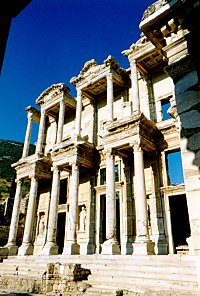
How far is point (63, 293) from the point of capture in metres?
8.95

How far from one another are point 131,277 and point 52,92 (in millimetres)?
16374

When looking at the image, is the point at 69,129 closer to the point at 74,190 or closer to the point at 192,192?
the point at 74,190

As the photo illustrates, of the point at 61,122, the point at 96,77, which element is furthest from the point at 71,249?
the point at 96,77

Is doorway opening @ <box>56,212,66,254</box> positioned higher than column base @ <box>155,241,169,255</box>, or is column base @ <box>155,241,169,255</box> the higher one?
doorway opening @ <box>56,212,66,254</box>

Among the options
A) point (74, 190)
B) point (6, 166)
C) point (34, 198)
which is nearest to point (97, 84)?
point (74, 190)

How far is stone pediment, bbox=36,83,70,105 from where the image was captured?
20.2 m

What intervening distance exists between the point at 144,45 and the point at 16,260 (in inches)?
634

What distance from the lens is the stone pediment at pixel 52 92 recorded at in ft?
66.4

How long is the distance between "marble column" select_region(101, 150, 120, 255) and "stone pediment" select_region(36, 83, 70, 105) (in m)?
8.35

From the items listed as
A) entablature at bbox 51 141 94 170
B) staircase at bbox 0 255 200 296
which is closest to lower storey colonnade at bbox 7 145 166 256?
entablature at bbox 51 141 94 170

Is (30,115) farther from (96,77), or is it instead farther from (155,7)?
(155,7)

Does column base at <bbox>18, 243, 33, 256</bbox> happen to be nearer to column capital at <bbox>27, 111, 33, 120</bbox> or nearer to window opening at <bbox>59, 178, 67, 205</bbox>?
window opening at <bbox>59, 178, 67, 205</bbox>

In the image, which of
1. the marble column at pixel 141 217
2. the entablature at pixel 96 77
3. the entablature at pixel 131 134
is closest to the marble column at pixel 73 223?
the entablature at pixel 131 134

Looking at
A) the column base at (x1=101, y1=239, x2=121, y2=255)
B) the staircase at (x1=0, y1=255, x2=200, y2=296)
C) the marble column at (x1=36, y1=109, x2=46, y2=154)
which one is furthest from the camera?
the marble column at (x1=36, y1=109, x2=46, y2=154)
